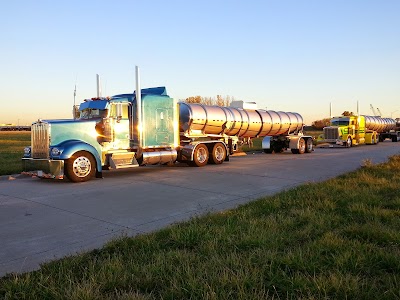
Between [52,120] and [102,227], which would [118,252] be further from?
[52,120]

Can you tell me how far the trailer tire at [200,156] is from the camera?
1682 cm

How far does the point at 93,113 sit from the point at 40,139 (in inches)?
81.7

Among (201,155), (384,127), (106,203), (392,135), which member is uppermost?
(384,127)

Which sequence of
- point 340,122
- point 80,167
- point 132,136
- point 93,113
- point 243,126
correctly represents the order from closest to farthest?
Result: point 80,167 → point 93,113 → point 132,136 → point 243,126 → point 340,122

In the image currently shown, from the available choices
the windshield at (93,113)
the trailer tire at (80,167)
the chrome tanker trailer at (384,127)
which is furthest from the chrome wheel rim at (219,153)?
the chrome tanker trailer at (384,127)

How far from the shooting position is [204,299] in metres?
3.51

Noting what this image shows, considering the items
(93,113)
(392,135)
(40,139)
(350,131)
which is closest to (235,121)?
(93,113)

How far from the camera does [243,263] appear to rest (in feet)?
14.6

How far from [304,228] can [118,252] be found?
2799mm

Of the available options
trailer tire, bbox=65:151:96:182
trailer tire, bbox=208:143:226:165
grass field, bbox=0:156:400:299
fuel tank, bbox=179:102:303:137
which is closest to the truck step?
trailer tire, bbox=65:151:96:182

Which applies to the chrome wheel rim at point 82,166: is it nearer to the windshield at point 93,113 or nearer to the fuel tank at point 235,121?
the windshield at point 93,113

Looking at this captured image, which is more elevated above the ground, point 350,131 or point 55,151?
point 350,131

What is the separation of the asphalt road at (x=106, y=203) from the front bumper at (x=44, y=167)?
0.29 metres

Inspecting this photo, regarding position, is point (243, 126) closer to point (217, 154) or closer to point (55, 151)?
point (217, 154)
